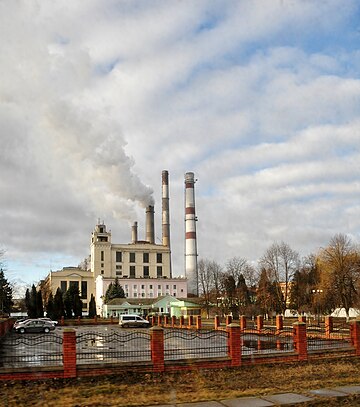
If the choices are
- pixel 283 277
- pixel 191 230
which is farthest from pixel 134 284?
pixel 283 277

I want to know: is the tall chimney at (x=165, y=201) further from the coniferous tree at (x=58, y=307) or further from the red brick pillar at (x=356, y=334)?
the red brick pillar at (x=356, y=334)

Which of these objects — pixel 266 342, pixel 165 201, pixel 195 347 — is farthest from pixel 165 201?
pixel 195 347

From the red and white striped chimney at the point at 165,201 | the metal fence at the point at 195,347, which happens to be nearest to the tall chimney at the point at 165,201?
the red and white striped chimney at the point at 165,201

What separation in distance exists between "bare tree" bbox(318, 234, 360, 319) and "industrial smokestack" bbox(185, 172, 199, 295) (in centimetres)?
3809

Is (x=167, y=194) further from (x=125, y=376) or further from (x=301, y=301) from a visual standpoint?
(x=125, y=376)

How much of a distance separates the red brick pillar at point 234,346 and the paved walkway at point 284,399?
4.11 meters

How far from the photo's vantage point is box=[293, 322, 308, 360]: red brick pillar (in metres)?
17.9

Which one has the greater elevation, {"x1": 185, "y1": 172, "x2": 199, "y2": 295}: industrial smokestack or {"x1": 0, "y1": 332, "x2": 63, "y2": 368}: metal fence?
{"x1": 185, "y1": 172, "x2": 199, "y2": 295}: industrial smokestack

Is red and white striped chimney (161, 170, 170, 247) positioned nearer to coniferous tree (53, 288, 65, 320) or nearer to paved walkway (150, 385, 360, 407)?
coniferous tree (53, 288, 65, 320)

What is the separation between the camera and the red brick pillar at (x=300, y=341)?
17.9m

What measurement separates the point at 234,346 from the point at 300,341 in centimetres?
301

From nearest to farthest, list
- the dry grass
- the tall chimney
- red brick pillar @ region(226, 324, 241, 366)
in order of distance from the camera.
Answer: the dry grass < red brick pillar @ region(226, 324, 241, 366) < the tall chimney

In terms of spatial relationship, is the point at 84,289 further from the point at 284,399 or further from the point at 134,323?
the point at 284,399

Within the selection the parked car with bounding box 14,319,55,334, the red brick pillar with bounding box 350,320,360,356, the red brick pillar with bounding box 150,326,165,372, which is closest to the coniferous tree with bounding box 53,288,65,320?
the parked car with bounding box 14,319,55,334
